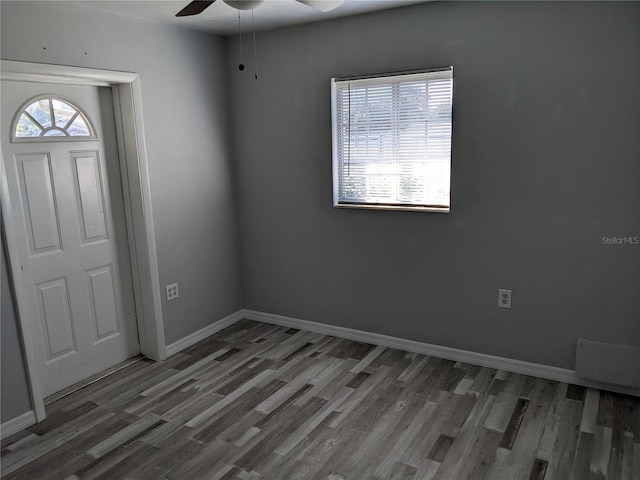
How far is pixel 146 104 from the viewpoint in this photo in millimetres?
3430

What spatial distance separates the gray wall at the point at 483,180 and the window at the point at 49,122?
130 cm

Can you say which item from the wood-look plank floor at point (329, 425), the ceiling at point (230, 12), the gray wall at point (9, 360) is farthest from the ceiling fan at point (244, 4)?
the wood-look plank floor at point (329, 425)

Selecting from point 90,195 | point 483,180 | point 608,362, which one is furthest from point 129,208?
point 608,362

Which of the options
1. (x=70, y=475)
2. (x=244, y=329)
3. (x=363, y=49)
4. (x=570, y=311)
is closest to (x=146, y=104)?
(x=363, y=49)

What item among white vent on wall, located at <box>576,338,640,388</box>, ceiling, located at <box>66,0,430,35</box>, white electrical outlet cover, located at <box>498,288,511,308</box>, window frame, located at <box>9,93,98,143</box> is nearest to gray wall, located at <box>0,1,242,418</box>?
ceiling, located at <box>66,0,430,35</box>

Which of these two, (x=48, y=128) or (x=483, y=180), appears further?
(x=483, y=180)

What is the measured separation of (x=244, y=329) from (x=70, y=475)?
1.93m

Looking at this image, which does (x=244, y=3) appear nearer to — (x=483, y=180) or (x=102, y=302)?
(x=483, y=180)

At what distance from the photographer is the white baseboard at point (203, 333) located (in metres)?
3.79

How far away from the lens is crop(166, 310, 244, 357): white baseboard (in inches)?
149

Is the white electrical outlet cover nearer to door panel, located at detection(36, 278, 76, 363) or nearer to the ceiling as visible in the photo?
the ceiling

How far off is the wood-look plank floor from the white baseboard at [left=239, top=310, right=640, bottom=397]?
6 centimetres

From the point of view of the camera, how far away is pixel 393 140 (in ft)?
11.4

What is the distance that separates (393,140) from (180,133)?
5.25 feet
